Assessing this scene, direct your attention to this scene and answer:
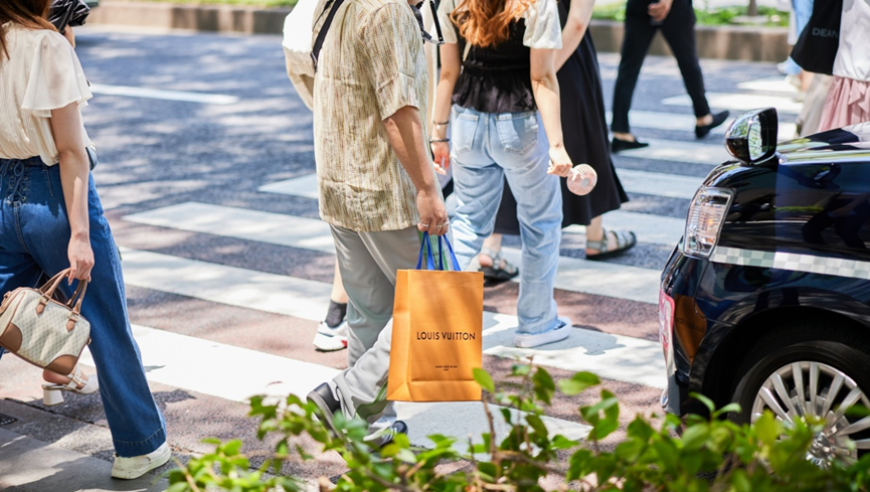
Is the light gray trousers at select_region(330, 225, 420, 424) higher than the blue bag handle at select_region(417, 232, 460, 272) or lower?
lower

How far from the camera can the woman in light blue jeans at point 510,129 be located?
15.5 feet

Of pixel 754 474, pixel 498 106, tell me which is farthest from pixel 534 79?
pixel 754 474

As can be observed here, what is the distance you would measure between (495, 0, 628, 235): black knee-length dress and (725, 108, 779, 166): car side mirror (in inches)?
98.5

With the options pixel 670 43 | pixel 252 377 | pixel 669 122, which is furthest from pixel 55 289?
pixel 669 122

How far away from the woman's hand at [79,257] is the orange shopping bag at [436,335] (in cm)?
103

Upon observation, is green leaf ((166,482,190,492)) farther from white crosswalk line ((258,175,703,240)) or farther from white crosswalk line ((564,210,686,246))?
→ white crosswalk line ((564,210,686,246))

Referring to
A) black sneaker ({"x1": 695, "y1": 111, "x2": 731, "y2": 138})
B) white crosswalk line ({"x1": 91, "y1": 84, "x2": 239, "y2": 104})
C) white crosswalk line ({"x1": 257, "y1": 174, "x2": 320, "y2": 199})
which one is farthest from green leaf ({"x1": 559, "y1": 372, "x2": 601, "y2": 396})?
white crosswalk line ({"x1": 91, "y1": 84, "x2": 239, "y2": 104})

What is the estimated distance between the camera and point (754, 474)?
1.87m

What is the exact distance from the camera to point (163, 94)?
13.1m

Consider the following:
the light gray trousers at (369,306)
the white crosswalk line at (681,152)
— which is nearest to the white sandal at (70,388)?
the light gray trousers at (369,306)

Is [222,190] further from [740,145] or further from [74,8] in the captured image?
[740,145]

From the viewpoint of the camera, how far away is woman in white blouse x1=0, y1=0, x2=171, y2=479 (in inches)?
139

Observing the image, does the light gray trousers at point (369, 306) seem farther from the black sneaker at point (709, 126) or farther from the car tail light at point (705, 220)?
the black sneaker at point (709, 126)

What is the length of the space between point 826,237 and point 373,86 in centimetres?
147
